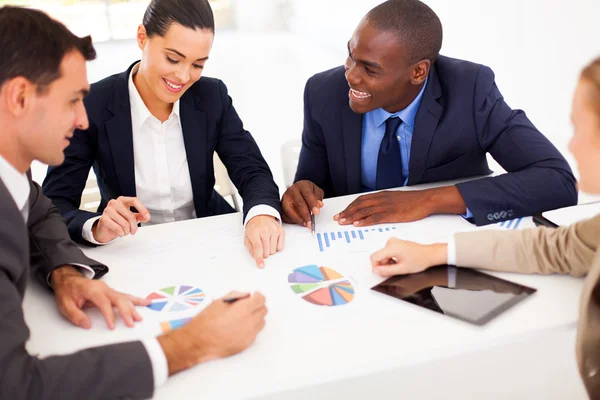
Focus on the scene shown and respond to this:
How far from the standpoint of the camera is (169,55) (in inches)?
71.8

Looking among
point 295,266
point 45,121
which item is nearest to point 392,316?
point 295,266

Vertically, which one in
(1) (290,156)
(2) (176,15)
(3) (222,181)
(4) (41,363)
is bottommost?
(3) (222,181)

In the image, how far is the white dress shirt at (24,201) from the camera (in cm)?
100

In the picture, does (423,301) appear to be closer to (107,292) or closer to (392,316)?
(392,316)

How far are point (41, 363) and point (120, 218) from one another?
1.92 ft

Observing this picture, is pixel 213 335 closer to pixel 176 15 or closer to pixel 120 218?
pixel 120 218

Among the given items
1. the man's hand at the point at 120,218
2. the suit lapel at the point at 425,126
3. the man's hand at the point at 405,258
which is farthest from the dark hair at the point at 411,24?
the man's hand at the point at 120,218

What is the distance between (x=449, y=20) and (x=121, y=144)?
175 cm

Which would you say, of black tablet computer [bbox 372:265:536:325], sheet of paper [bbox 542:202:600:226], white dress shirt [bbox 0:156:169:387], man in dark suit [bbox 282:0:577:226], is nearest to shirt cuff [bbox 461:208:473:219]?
man in dark suit [bbox 282:0:577:226]

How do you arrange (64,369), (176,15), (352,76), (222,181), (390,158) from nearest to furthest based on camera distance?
(64,369) < (176,15) < (352,76) < (390,158) < (222,181)

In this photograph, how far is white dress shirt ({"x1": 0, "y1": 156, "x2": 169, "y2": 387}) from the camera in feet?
3.28

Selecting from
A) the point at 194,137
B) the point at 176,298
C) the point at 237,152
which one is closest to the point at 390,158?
the point at 237,152

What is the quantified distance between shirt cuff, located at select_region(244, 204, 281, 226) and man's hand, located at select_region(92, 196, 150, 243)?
287 mm

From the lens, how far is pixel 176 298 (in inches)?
51.0
